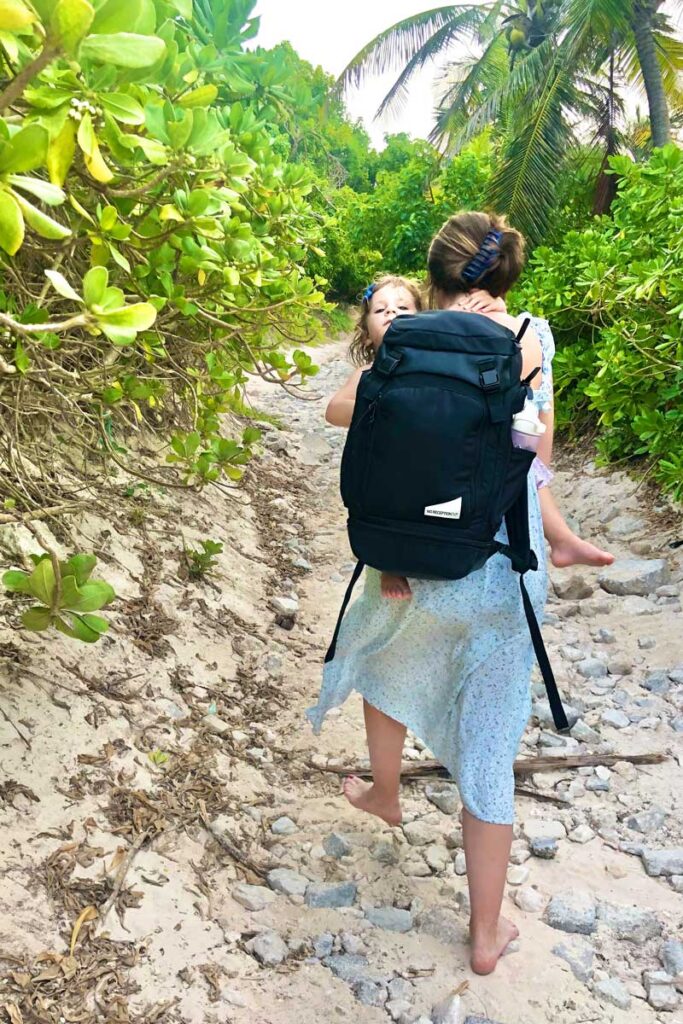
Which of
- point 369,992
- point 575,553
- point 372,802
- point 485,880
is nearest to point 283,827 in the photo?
point 372,802

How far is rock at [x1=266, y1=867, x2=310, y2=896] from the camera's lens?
2266 millimetres

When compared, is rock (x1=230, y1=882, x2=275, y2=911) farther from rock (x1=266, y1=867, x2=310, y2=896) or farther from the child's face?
the child's face

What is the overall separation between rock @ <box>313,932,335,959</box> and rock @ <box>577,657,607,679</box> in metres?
1.90

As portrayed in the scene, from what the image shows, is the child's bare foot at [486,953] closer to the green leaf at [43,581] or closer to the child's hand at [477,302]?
the green leaf at [43,581]

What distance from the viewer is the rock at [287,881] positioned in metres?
2.27

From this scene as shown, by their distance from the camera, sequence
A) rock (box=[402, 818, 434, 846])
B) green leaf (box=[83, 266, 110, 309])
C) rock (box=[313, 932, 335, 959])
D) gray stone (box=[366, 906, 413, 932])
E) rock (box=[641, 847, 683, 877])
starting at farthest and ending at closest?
rock (box=[402, 818, 434, 846]) < rock (box=[641, 847, 683, 877]) < gray stone (box=[366, 906, 413, 932]) < rock (box=[313, 932, 335, 959]) < green leaf (box=[83, 266, 110, 309])

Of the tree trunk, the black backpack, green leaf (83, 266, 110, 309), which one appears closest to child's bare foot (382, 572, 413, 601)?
the black backpack

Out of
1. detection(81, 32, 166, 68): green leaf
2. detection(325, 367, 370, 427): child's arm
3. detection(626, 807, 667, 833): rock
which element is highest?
detection(81, 32, 166, 68): green leaf

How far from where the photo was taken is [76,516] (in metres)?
3.30

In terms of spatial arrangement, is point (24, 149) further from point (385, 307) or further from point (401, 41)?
point (401, 41)

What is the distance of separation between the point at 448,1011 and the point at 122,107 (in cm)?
195

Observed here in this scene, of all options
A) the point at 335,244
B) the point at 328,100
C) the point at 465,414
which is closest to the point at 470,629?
the point at 465,414

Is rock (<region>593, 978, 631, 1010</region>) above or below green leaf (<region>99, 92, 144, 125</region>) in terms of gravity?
below

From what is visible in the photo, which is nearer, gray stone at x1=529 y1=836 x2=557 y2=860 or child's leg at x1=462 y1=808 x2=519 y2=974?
child's leg at x1=462 y1=808 x2=519 y2=974
